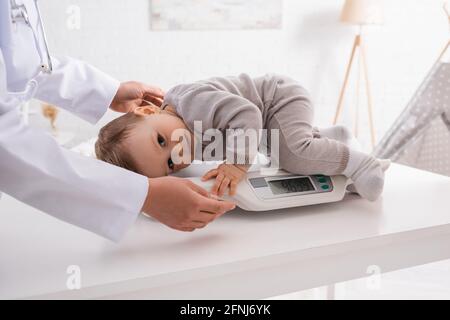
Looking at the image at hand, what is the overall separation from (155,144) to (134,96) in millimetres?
297

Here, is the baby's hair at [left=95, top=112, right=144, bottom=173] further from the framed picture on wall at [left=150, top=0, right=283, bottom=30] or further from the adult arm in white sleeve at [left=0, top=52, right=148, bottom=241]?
the framed picture on wall at [left=150, top=0, right=283, bottom=30]

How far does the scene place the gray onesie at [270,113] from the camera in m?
0.99

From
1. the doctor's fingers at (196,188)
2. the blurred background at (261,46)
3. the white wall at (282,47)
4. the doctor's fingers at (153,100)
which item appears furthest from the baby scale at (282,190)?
the white wall at (282,47)

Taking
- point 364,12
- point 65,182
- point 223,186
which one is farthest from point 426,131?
point 364,12

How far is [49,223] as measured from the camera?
89 centimetres

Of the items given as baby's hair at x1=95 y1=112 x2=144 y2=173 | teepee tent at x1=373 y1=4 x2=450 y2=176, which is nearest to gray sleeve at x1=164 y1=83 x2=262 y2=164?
baby's hair at x1=95 y1=112 x2=144 y2=173

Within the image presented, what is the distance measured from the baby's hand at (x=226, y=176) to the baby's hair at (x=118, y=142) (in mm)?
186

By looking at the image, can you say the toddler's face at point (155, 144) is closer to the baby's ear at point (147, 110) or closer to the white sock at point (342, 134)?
the baby's ear at point (147, 110)

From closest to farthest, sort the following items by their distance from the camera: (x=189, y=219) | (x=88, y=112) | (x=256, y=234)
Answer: (x=189, y=219), (x=256, y=234), (x=88, y=112)

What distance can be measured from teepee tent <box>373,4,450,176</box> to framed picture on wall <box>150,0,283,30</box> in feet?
6.30

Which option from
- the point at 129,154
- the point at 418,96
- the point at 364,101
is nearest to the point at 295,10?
the point at 364,101

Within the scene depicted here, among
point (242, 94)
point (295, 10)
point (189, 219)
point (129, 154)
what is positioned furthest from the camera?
point (295, 10)

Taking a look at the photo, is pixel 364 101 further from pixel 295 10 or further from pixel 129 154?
pixel 129 154

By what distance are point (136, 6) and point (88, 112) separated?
216 cm
